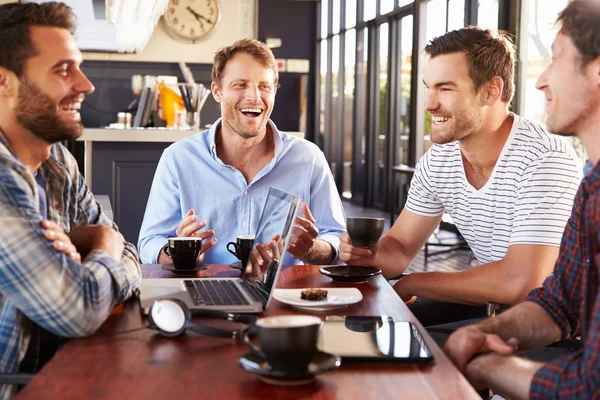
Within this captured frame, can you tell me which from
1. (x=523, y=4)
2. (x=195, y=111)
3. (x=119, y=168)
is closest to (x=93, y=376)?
(x=119, y=168)

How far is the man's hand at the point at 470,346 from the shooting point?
137cm

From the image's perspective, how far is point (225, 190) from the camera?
8.41 feet

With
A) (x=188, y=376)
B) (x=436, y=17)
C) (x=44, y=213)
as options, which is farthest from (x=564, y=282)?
(x=436, y=17)

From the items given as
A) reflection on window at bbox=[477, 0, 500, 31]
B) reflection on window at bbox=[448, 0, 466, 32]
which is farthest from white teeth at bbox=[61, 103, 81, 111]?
reflection on window at bbox=[448, 0, 466, 32]

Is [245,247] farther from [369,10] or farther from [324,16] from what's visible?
[324,16]

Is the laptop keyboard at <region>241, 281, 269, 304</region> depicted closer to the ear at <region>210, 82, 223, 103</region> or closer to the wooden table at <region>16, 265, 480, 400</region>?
the wooden table at <region>16, 265, 480, 400</region>

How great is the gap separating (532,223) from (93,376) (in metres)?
1.37

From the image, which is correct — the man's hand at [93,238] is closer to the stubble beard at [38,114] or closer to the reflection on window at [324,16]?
the stubble beard at [38,114]

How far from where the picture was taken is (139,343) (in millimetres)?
1297

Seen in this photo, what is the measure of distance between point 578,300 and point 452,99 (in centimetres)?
95

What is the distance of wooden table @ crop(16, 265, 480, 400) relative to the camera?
1047mm

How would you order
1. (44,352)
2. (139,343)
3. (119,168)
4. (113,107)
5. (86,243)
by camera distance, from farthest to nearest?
(113,107) < (119,168) < (86,243) < (44,352) < (139,343)

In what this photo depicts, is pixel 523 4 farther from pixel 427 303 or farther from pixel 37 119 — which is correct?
pixel 37 119

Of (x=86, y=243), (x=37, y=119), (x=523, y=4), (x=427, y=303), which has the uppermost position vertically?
(x=523, y=4)
